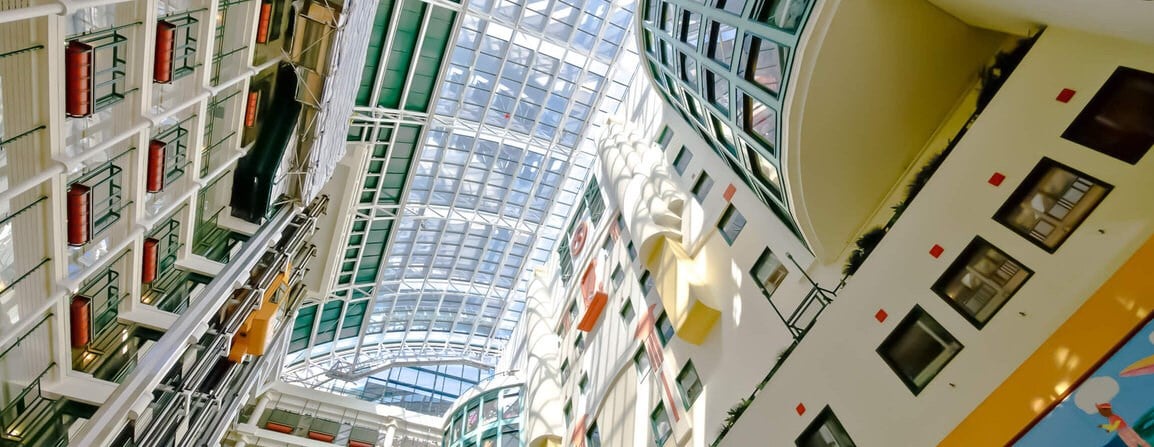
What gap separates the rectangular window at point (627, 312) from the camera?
2178cm

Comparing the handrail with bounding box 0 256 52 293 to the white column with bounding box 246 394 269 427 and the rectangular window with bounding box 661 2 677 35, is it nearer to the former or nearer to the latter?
the rectangular window with bounding box 661 2 677 35

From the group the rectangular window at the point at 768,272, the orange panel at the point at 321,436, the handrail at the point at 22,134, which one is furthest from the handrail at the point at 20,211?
the orange panel at the point at 321,436

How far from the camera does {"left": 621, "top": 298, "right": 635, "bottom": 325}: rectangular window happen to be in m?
21.8

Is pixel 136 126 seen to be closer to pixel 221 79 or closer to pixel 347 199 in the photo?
pixel 221 79

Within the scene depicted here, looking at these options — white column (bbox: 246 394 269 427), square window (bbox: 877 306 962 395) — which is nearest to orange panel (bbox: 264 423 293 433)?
white column (bbox: 246 394 269 427)

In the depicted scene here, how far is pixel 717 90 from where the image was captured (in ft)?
44.7

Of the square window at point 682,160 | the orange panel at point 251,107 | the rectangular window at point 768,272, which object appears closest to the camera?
the rectangular window at point 768,272

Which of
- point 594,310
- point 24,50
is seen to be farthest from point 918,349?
point 594,310

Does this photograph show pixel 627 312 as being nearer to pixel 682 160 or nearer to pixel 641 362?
pixel 641 362

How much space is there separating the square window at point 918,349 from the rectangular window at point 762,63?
460 centimetres

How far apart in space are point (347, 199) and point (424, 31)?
10.4m

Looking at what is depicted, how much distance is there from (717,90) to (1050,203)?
7593 millimetres

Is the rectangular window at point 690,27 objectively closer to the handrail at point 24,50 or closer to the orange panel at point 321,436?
the handrail at point 24,50

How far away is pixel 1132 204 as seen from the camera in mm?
6223
